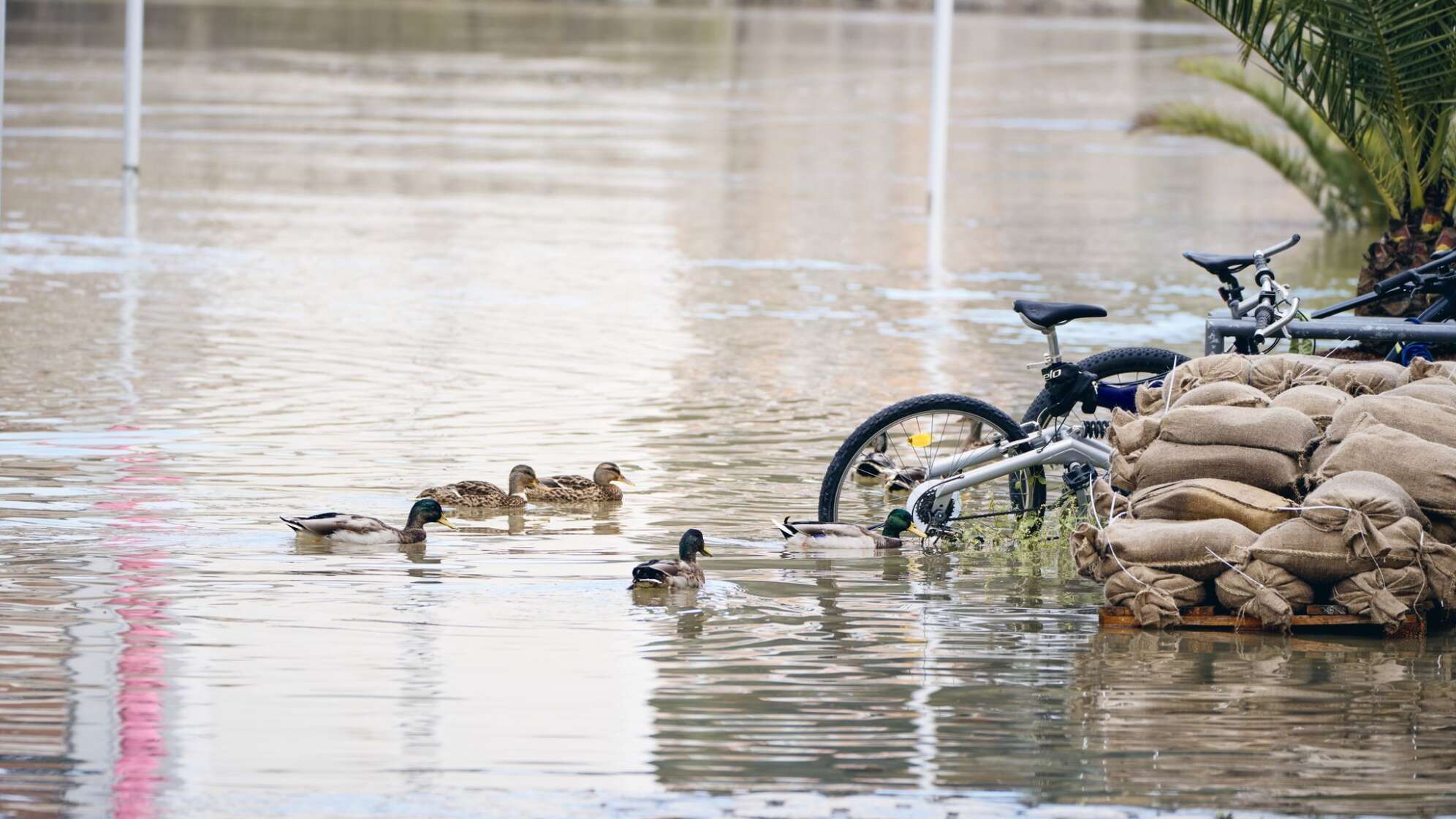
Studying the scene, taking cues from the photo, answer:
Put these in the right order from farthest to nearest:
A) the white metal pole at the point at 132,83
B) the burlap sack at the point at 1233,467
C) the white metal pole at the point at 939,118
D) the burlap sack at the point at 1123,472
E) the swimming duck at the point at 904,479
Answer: the white metal pole at the point at 132,83, the white metal pole at the point at 939,118, the swimming duck at the point at 904,479, the burlap sack at the point at 1123,472, the burlap sack at the point at 1233,467

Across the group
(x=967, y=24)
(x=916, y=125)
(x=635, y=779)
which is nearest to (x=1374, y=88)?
(x=635, y=779)

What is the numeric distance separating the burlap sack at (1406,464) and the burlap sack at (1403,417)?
0.45 ft

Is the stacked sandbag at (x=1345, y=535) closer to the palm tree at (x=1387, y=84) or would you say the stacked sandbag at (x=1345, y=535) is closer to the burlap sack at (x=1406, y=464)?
the burlap sack at (x=1406, y=464)

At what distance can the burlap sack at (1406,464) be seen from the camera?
9219 mm

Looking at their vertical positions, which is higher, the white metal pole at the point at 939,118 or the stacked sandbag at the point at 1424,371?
the white metal pole at the point at 939,118

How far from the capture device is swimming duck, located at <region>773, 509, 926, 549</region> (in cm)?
1041

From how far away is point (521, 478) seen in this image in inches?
450

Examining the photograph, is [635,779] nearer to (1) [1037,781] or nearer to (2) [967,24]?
(1) [1037,781]

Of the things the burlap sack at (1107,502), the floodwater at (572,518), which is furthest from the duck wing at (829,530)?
the burlap sack at (1107,502)

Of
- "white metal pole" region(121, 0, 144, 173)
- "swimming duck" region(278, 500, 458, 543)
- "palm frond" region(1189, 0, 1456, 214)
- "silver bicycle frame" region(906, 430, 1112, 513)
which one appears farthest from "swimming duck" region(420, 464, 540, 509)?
"white metal pole" region(121, 0, 144, 173)

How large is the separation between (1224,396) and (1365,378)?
0.71 metres

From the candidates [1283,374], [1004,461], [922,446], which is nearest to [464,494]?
[922,446]

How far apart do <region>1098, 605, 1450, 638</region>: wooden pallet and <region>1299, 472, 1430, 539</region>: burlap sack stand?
0.31 m

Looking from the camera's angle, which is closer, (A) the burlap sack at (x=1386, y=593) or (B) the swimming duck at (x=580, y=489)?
(A) the burlap sack at (x=1386, y=593)
